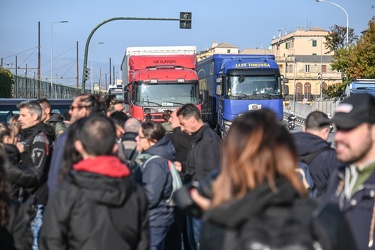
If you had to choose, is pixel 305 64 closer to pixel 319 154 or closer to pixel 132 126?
pixel 132 126

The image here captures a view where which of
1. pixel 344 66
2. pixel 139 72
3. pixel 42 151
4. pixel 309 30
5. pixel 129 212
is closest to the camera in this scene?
pixel 129 212

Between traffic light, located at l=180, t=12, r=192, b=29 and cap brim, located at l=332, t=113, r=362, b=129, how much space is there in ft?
91.0

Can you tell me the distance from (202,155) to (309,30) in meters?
159

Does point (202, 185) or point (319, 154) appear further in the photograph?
point (319, 154)

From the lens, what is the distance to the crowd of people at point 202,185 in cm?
295

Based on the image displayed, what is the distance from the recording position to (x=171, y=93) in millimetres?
24938

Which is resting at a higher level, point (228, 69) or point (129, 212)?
point (228, 69)

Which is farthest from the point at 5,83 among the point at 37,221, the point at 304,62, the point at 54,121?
the point at 304,62

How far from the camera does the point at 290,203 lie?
301cm

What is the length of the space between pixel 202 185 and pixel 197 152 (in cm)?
487

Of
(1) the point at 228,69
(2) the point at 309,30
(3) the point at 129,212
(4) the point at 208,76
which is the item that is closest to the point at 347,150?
(3) the point at 129,212

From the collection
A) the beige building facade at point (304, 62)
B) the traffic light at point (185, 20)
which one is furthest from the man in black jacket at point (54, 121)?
the beige building facade at point (304, 62)

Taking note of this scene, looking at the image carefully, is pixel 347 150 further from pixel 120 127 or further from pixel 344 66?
pixel 344 66

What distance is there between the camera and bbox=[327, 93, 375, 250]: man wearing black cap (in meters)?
4.04
